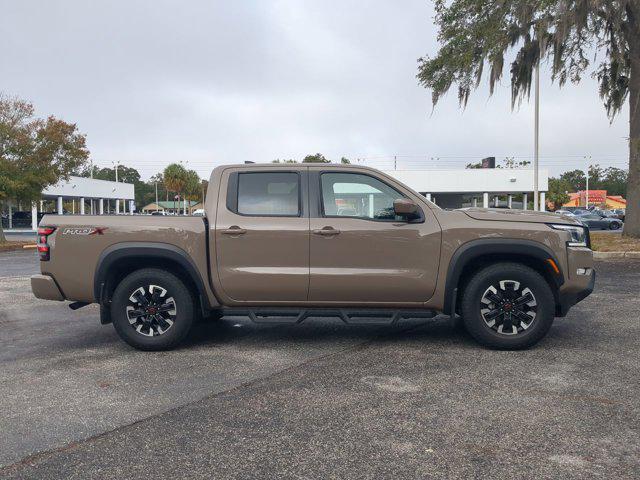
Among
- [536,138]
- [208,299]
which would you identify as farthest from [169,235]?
[536,138]

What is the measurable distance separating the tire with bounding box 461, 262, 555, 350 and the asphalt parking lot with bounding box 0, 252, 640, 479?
0.18 metres

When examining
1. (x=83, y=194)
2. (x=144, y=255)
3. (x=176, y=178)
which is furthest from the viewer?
(x=176, y=178)

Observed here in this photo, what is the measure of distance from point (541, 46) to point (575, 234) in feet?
44.1

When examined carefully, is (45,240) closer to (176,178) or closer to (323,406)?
(323,406)

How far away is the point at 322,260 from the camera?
527cm

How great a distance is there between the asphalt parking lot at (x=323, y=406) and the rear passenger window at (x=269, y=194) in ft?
4.61

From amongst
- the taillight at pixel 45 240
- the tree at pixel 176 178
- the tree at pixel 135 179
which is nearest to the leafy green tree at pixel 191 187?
the tree at pixel 176 178

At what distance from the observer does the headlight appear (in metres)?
5.25

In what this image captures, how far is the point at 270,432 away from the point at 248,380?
111 cm

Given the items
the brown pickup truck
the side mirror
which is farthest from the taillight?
the side mirror

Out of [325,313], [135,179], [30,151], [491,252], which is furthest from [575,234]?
[135,179]

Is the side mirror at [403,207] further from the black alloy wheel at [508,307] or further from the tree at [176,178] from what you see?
the tree at [176,178]

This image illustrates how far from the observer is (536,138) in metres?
24.7

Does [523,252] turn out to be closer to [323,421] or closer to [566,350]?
[566,350]
